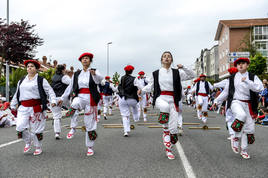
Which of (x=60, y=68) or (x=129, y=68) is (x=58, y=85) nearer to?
(x=60, y=68)

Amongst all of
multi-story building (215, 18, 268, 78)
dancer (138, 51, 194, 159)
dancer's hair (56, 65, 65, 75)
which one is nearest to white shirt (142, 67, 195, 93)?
dancer (138, 51, 194, 159)

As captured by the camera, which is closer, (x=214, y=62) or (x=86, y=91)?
(x=86, y=91)

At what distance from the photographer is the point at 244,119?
205 inches

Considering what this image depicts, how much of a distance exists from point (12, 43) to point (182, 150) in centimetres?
1736

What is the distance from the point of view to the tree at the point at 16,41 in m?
19.7

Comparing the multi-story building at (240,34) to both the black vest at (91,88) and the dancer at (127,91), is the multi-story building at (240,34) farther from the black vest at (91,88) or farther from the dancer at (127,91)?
the black vest at (91,88)

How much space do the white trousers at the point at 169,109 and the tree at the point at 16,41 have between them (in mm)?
17042

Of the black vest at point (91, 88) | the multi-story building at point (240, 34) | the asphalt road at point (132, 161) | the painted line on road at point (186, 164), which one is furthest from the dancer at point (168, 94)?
→ the multi-story building at point (240, 34)

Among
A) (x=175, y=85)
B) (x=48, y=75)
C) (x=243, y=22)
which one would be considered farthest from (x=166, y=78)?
(x=243, y=22)

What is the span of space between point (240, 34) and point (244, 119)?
51958 mm

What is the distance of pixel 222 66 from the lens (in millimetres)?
59406

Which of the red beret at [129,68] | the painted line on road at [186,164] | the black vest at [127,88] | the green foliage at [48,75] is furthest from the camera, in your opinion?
the green foliage at [48,75]

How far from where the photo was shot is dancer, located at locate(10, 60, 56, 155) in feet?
18.4

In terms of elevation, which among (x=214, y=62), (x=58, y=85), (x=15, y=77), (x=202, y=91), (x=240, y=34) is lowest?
(x=202, y=91)
